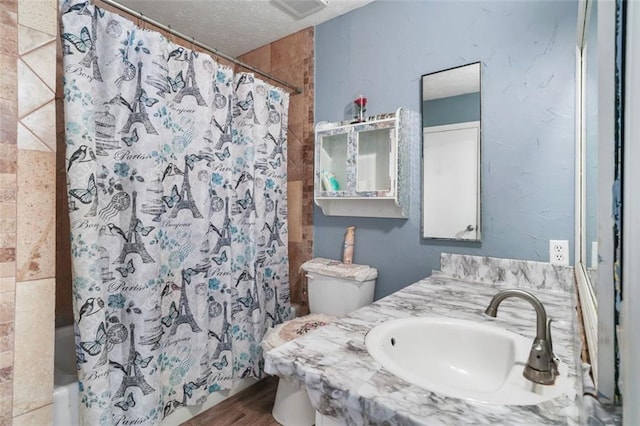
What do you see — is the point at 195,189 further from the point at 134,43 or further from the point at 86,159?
the point at 134,43

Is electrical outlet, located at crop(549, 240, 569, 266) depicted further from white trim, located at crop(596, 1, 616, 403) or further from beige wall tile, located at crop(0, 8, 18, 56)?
beige wall tile, located at crop(0, 8, 18, 56)

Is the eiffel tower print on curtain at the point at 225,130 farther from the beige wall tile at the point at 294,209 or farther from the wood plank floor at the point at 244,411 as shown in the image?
the wood plank floor at the point at 244,411

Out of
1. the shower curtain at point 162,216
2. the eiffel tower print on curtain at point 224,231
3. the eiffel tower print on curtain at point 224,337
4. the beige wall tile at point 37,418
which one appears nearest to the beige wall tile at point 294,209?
the shower curtain at point 162,216

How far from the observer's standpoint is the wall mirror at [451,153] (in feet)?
5.03

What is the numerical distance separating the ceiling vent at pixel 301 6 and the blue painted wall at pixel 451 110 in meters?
0.86

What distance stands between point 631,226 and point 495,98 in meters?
1.37

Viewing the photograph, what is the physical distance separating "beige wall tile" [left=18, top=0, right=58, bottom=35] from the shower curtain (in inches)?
4.7

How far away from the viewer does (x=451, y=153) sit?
1.60 meters

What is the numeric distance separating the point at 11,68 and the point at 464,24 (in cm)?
179

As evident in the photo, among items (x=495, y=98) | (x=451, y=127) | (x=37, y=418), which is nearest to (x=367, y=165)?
(x=451, y=127)

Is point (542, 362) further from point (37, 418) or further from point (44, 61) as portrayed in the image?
point (44, 61)

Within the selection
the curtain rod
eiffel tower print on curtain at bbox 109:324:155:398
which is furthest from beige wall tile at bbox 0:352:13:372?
the curtain rod

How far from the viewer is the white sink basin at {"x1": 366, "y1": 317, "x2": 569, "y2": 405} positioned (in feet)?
2.59

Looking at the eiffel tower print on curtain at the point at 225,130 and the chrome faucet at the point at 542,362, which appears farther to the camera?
the eiffel tower print on curtain at the point at 225,130
